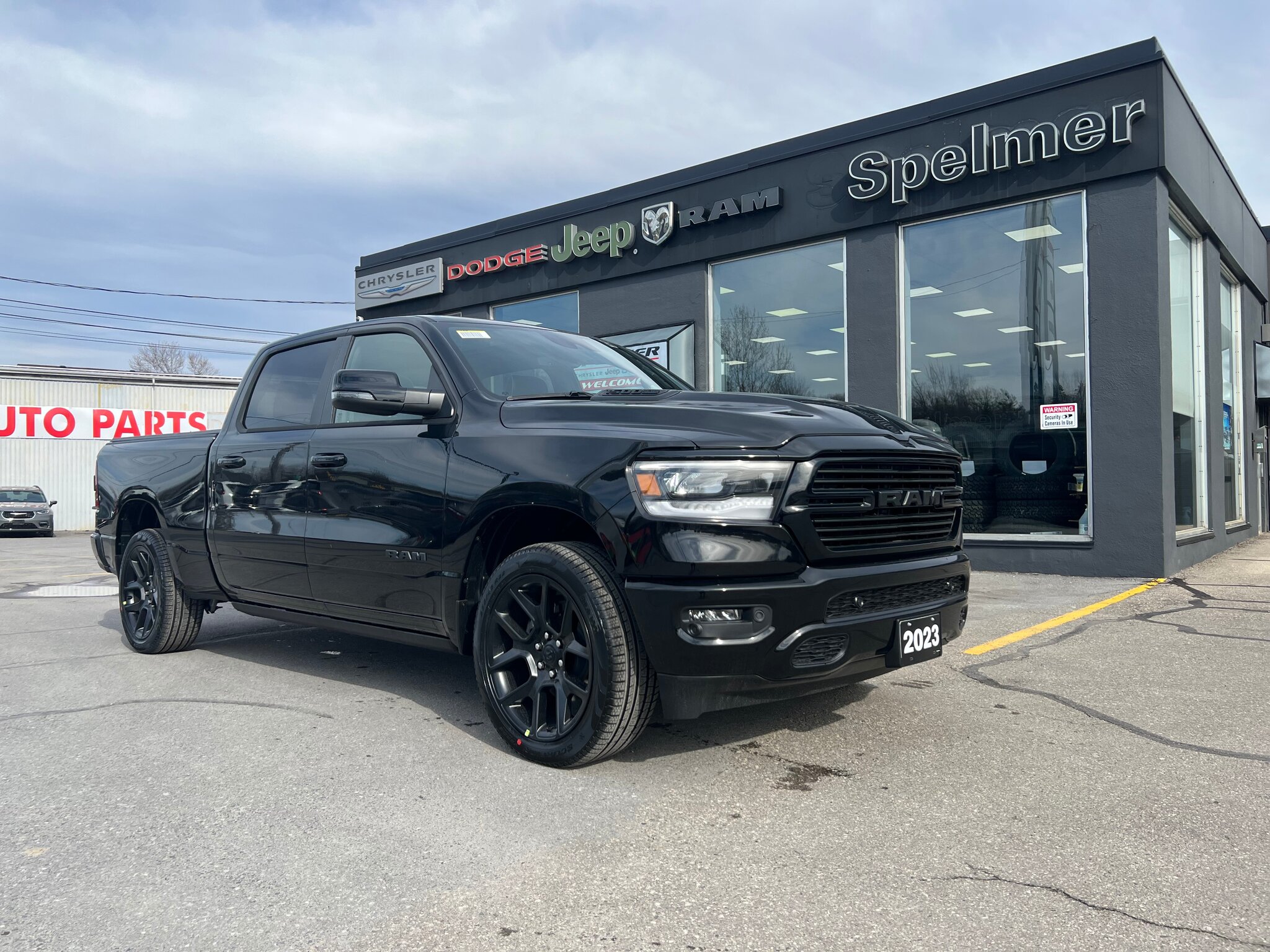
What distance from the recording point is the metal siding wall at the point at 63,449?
3222 centimetres

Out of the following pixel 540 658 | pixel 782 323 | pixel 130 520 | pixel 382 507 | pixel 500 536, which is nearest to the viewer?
pixel 540 658

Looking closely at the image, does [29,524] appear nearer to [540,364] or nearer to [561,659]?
[540,364]

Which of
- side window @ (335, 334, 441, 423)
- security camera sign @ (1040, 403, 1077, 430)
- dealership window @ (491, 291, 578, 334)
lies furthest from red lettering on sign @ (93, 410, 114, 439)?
side window @ (335, 334, 441, 423)

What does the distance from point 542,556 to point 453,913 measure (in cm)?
141

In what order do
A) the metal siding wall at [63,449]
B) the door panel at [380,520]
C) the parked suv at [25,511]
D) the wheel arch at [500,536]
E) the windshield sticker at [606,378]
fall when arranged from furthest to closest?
the metal siding wall at [63,449] → the parked suv at [25,511] → the windshield sticker at [606,378] → the door panel at [380,520] → the wheel arch at [500,536]

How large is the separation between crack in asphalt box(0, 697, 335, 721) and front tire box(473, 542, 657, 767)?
3.62ft

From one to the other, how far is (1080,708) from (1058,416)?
265 inches

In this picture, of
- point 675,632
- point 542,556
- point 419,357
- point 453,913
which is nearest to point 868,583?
point 675,632

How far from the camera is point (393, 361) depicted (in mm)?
4809

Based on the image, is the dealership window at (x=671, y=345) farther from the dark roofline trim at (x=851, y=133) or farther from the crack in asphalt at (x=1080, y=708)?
the crack in asphalt at (x=1080, y=708)

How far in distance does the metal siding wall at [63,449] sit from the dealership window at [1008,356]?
28.1 m

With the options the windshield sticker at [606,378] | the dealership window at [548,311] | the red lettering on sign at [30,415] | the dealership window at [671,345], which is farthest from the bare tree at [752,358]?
the red lettering on sign at [30,415]

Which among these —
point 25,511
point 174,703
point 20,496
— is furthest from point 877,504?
point 20,496

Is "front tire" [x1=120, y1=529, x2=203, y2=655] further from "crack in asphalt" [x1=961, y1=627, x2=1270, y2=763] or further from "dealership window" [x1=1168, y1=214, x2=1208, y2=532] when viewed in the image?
"dealership window" [x1=1168, y1=214, x2=1208, y2=532]
